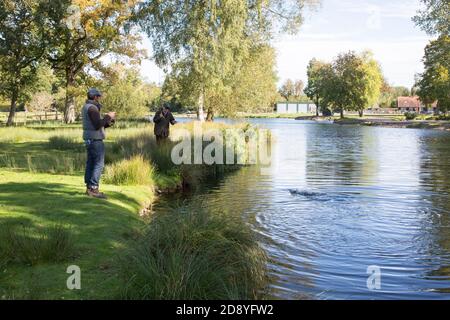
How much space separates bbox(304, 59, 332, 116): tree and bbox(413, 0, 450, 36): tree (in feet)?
168

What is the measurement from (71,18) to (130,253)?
35.8 m

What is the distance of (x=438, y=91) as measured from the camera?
6456 centimetres

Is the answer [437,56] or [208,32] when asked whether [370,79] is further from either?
[208,32]

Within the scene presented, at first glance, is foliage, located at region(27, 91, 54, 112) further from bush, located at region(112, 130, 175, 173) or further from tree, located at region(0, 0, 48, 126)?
bush, located at region(112, 130, 175, 173)

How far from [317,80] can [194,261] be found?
364ft

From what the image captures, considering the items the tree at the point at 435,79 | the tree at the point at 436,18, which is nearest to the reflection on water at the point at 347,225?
the tree at the point at 436,18

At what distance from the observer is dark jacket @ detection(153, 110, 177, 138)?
16.9m

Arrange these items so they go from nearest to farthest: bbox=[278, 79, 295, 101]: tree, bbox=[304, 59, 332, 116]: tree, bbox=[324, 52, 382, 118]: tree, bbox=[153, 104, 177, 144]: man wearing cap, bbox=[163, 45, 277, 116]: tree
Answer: bbox=[153, 104, 177, 144]: man wearing cap < bbox=[163, 45, 277, 116]: tree < bbox=[324, 52, 382, 118]: tree < bbox=[304, 59, 332, 116]: tree < bbox=[278, 79, 295, 101]: tree

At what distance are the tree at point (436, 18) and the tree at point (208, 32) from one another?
16844 mm

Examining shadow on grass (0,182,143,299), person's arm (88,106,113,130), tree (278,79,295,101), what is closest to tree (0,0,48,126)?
shadow on grass (0,182,143,299)

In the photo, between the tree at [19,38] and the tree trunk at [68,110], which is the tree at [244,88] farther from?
the tree trunk at [68,110]

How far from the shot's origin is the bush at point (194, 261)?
524 centimetres

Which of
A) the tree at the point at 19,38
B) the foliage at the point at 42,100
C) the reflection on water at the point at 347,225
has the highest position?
the tree at the point at 19,38
